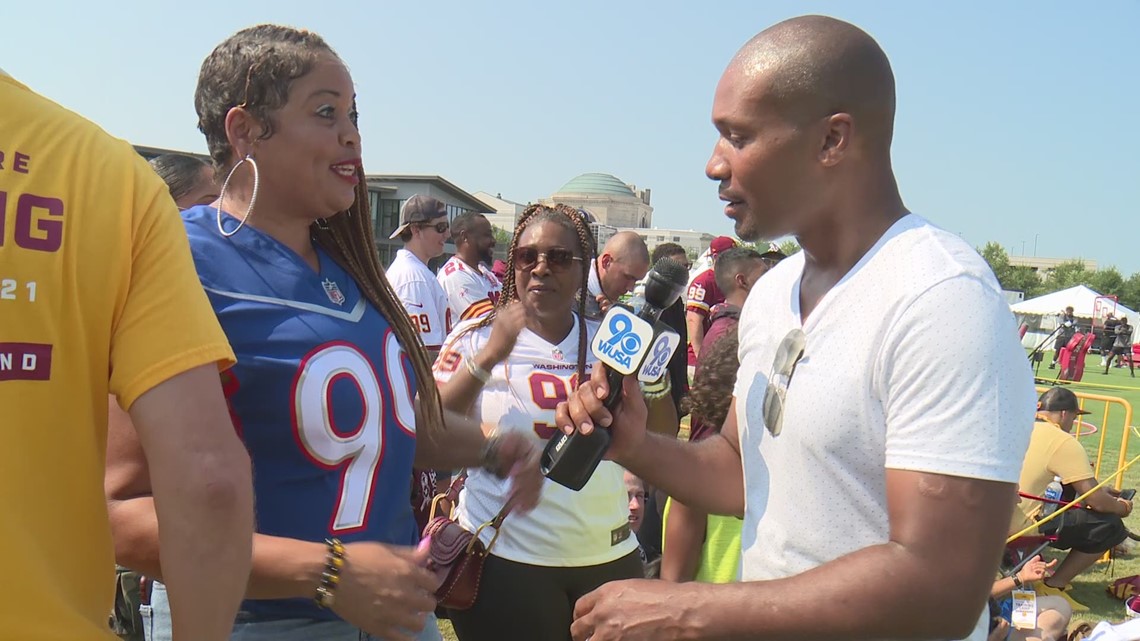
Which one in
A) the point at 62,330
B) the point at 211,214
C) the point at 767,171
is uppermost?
the point at 767,171

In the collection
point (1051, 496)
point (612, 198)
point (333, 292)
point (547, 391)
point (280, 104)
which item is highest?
point (612, 198)

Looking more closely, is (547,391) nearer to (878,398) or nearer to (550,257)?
(550,257)

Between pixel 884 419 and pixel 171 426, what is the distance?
120 cm

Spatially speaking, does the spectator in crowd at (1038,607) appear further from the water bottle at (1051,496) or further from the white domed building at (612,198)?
the white domed building at (612,198)

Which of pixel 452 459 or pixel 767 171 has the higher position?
pixel 767 171

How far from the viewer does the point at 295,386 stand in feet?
6.00

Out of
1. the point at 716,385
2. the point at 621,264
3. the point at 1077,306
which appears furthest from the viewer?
the point at 1077,306

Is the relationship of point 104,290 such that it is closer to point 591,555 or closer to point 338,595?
point 338,595

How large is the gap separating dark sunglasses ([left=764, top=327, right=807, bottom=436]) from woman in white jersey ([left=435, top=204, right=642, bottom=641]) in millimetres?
1344

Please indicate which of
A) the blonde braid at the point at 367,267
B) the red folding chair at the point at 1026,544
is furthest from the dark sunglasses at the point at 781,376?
the red folding chair at the point at 1026,544

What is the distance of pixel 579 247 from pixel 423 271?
3.25 m

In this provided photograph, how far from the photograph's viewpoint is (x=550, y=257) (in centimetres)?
375

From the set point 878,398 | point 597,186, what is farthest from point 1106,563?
point 597,186

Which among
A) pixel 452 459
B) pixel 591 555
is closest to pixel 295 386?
pixel 452 459
